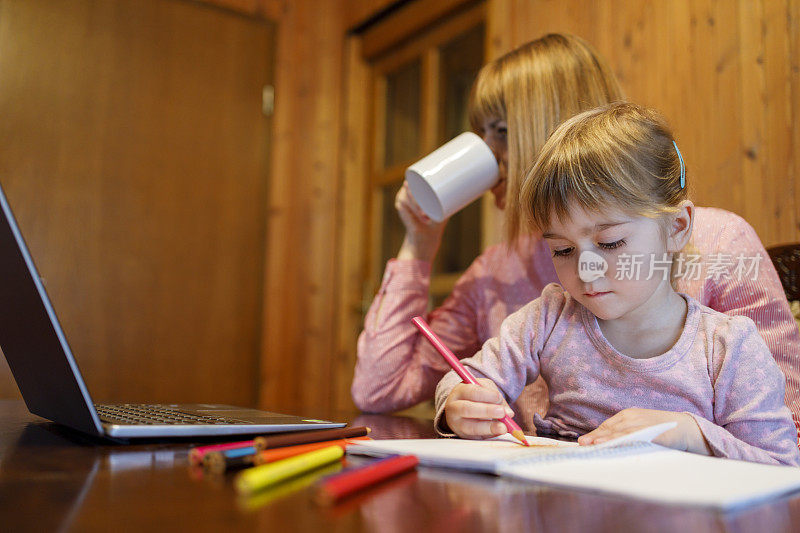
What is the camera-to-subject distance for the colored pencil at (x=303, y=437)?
1.68 feet

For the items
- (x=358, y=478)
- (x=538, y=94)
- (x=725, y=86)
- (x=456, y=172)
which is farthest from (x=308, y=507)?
(x=725, y=86)

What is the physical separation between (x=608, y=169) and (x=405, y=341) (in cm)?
61

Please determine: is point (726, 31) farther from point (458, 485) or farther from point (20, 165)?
point (20, 165)

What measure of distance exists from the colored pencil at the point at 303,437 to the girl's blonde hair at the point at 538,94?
60 centimetres

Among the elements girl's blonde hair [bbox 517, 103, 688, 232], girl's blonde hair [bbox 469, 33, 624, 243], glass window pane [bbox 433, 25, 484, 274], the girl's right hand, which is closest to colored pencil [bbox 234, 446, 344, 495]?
girl's blonde hair [bbox 517, 103, 688, 232]

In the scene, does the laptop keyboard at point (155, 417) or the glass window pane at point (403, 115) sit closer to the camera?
the laptop keyboard at point (155, 417)

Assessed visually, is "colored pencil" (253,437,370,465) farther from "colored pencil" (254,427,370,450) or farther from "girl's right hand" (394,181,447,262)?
"girl's right hand" (394,181,447,262)

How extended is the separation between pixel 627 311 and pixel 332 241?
2300 millimetres

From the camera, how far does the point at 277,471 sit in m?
0.43

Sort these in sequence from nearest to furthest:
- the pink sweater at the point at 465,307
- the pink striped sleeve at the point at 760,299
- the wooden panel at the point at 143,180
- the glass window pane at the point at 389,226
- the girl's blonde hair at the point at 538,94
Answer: the pink striped sleeve at the point at 760,299 → the pink sweater at the point at 465,307 → the girl's blonde hair at the point at 538,94 → the wooden panel at the point at 143,180 → the glass window pane at the point at 389,226

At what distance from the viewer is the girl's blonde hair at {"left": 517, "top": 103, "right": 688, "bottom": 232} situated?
800 mm

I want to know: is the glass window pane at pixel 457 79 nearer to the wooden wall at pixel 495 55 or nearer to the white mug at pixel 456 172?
the wooden wall at pixel 495 55

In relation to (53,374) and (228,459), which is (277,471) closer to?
(228,459)

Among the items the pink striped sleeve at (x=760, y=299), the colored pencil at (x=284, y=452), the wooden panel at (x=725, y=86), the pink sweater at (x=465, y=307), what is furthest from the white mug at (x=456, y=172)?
the colored pencil at (x=284, y=452)
